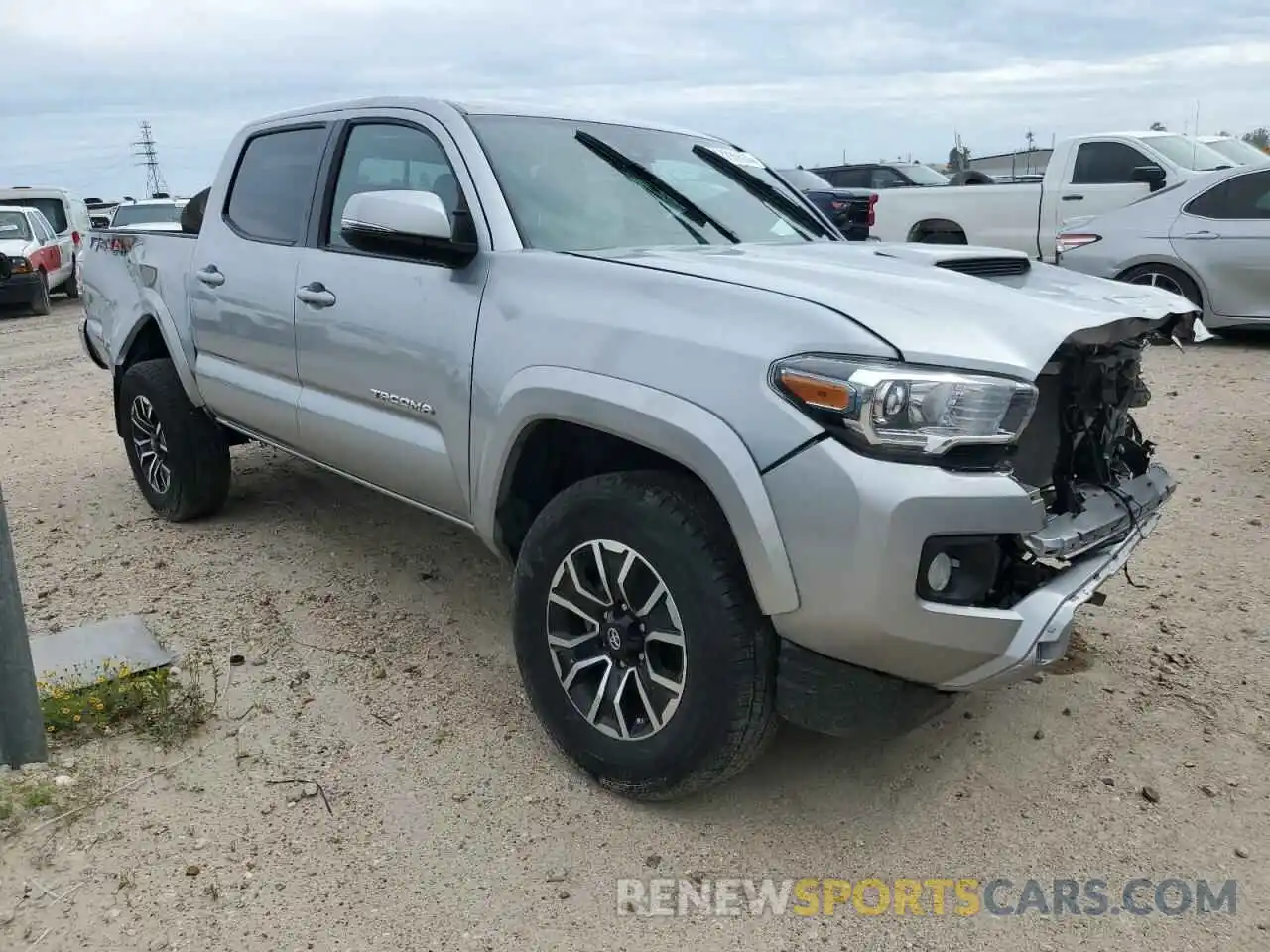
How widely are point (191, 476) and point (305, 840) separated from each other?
9.08 feet

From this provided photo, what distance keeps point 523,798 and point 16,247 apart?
50.8 ft

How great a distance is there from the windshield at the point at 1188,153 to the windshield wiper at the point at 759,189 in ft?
28.2

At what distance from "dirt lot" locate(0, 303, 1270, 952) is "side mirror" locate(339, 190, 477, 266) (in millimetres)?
1466

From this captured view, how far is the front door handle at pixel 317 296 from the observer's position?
12.4 feet

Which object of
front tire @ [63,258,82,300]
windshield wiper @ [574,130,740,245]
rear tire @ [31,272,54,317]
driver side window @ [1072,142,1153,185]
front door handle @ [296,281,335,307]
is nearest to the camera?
windshield wiper @ [574,130,740,245]

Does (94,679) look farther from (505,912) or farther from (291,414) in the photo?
(505,912)

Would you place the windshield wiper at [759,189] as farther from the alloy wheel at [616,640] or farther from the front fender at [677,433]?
the alloy wheel at [616,640]

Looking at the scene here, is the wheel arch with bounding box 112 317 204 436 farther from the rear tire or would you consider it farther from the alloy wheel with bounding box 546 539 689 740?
the rear tire

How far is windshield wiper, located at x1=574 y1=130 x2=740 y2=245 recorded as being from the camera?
12.1 feet

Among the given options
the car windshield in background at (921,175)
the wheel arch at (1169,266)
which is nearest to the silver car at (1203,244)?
the wheel arch at (1169,266)

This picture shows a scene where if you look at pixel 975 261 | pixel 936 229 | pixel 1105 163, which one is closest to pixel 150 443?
pixel 975 261

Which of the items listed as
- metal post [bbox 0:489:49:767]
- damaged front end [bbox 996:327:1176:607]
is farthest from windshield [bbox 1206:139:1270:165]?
metal post [bbox 0:489:49:767]

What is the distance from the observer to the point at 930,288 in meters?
2.71

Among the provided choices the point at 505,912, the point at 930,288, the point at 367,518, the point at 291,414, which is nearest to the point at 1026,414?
the point at 930,288
